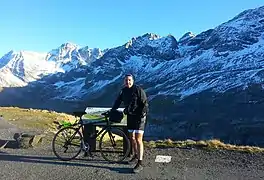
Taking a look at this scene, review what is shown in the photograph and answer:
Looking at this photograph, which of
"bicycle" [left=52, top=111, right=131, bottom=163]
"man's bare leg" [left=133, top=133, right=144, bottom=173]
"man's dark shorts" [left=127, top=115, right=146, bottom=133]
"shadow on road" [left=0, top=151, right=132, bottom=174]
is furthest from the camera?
"bicycle" [left=52, top=111, right=131, bottom=163]

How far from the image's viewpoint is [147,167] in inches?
514

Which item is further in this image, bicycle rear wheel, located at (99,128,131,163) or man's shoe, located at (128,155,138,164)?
bicycle rear wheel, located at (99,128,131,163)

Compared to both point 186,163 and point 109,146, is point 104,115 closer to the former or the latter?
point 109,146

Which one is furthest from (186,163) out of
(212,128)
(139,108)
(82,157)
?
(212,128)

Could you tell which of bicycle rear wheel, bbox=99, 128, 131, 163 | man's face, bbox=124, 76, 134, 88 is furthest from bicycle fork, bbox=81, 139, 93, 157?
man's face, bbox=124, 76, 134, 88

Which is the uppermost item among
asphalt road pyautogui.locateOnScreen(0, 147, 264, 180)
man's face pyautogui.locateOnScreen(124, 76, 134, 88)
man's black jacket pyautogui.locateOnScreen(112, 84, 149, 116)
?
man's face pyautogui.locateOnScreen(124, 76, 134, 88)

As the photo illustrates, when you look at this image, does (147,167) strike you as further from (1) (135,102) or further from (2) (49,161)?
(2) (49,161)

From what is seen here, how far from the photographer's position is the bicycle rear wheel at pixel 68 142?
14297 millimetres

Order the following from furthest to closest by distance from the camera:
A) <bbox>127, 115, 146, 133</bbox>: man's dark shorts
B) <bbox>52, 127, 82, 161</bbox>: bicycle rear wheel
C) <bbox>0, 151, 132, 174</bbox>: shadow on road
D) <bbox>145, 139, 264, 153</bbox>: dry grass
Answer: <bbox>145, 139, 264, 153</bbox>: dry grass, <bbox>52, 127, 82, 161</bbox>: bicycle rear wheel, <bbox>127, 115, 146, 133</bbox>: man's dark shorts, <bbox>0, 151, 132, 174</bbox>: shadow on road

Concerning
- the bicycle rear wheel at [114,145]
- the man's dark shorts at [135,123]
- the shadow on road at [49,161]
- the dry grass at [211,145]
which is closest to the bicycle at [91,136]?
the bicycle rear wheel at [114,145]

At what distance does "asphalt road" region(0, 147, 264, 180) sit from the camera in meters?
11.9

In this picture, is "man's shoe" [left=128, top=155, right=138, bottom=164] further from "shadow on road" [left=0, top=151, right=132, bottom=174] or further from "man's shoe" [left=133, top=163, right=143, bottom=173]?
"man's shoe" [left=133, top=163, right=143, bottom=173]

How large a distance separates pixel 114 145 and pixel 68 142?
5.15 feet

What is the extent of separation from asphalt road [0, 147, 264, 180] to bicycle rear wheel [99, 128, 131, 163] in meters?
0.32
